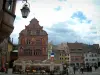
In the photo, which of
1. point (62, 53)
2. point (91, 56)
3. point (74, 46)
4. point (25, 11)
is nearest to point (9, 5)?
point (25, 11)

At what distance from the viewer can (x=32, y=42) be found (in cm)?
6825

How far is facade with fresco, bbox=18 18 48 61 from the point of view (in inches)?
2640

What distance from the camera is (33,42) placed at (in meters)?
68.2

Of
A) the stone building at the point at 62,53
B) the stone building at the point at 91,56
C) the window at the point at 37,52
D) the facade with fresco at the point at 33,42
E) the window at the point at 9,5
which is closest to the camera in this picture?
the window at the point at 9,5

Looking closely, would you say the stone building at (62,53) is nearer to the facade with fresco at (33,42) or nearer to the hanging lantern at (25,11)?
the facade with fresco at (33,42)

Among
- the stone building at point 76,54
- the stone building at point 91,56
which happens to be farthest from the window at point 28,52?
the stone building at point 91,56

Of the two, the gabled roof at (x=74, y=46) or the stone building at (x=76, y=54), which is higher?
the gabled roof at (x=74, y=46)

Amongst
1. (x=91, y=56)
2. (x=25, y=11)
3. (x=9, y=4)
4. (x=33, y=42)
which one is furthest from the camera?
→ (x=91, y=56)

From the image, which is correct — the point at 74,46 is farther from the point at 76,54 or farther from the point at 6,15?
the point at 6,15

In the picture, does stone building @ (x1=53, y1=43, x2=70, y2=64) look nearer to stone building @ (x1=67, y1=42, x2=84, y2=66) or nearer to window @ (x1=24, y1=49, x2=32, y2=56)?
stone building @ (x1=67, y1=42, x2=84, y2=66)

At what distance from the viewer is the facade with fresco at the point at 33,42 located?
67062mm

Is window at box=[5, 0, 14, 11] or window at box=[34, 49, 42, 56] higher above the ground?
window at box=[34, 49, 42, 56]

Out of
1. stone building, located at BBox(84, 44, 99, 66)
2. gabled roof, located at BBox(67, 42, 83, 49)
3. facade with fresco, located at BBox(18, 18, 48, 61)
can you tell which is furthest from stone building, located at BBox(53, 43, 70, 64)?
facade with fresco, located at BBox(18, 18, 48, 61)

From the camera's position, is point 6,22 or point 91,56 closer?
point 6,22
